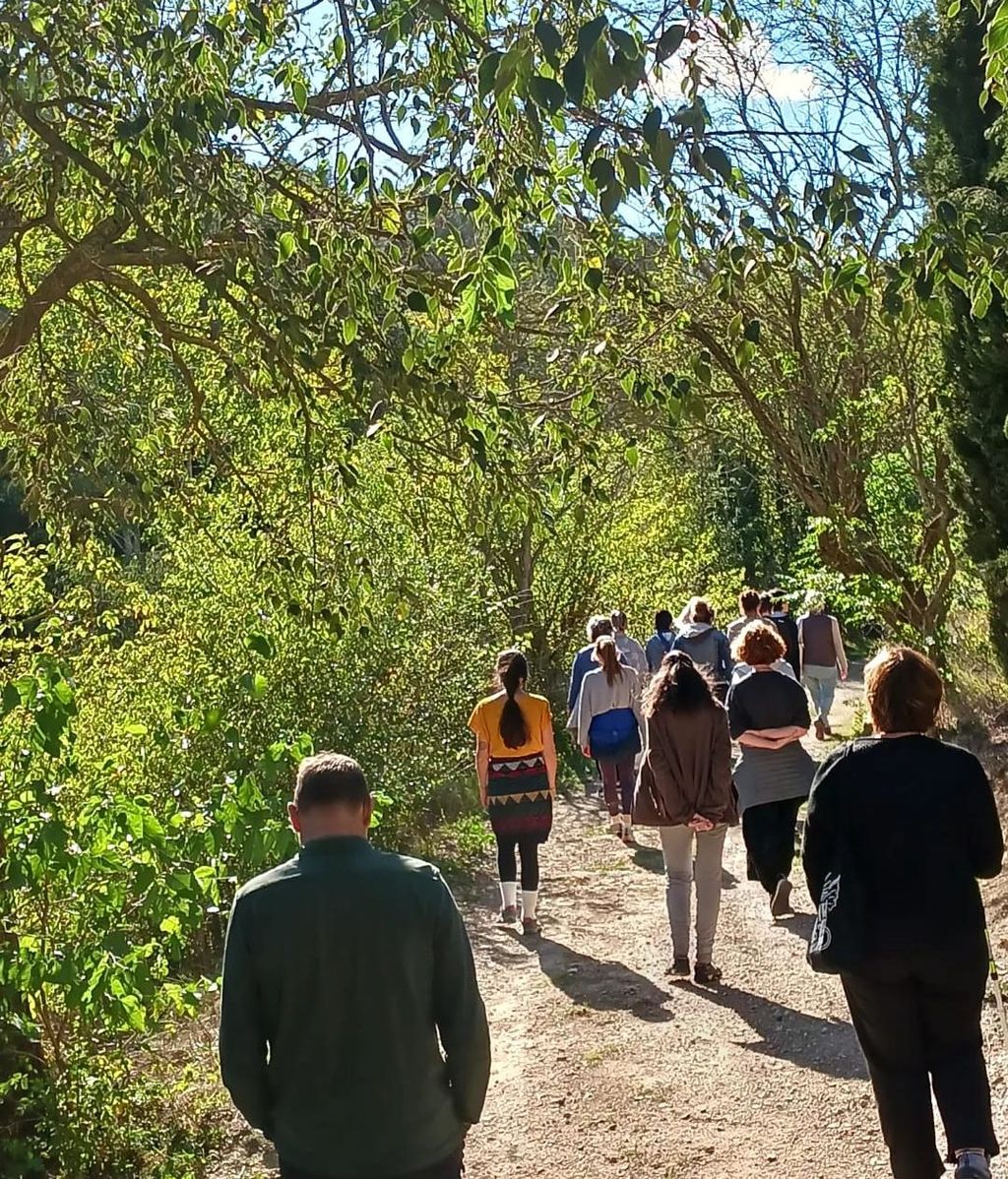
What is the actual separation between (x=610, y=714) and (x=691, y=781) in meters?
4.01

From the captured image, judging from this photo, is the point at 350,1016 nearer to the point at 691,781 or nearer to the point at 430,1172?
the point at 430,1172

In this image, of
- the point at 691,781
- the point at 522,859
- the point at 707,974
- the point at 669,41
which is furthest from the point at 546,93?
the point at 522,859

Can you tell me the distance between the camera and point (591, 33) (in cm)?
271

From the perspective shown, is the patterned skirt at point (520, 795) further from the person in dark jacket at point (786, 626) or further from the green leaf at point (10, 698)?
the person in dark jacket at point (786, 626)

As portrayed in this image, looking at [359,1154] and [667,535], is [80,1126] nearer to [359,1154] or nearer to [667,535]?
[359,1154]

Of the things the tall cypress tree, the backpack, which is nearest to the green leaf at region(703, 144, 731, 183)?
the backpack

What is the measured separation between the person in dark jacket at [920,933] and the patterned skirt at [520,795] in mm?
4660

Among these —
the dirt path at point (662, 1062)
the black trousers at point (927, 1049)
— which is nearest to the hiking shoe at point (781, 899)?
the dirt path at point (662, 1062)

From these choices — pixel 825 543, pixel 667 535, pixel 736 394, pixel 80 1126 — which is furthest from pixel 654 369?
pixel 667 535

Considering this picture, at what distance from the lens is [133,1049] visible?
292 inches

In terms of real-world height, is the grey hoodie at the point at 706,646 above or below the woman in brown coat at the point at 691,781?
above

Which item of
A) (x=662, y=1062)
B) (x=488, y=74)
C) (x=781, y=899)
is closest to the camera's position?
(x=488, y=74)

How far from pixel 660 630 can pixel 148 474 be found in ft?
26.5

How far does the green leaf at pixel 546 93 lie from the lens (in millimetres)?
2887
